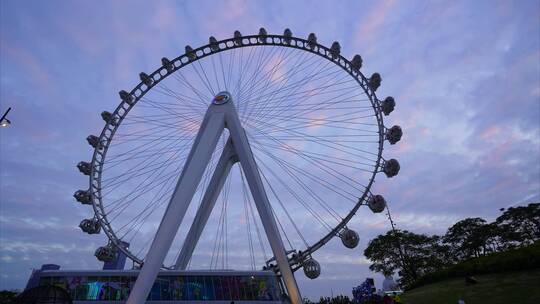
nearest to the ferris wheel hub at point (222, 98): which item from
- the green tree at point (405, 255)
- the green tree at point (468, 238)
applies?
the green tree at point (405, 255)

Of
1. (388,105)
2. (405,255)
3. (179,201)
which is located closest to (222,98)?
(179,201)

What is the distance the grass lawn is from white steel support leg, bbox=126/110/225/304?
21.8 m

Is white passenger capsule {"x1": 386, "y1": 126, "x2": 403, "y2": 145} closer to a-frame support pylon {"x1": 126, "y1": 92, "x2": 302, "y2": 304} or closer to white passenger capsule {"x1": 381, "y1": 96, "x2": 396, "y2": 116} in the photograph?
white passenger capsule {"x1": 381, "y1": 96, "x2": 396, "y2": 116}

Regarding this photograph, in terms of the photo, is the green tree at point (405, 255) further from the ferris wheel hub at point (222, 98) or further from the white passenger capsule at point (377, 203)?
the ferris wheel hub at point (222, 98)

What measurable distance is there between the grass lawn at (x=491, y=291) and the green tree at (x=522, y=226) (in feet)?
94.4

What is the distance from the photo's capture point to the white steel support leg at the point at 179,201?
21.6 metres

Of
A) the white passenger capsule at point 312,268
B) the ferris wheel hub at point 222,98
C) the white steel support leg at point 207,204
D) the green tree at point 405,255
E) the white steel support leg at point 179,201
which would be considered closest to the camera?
the white steel support leg at point 179,201

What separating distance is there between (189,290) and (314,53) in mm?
23722

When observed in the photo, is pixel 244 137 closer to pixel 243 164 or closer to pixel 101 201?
pixel 243 164

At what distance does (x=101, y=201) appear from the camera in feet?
105

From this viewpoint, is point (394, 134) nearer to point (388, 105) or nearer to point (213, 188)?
point (388, 105)

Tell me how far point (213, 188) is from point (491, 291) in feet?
75.9

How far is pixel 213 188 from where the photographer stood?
31438 mm

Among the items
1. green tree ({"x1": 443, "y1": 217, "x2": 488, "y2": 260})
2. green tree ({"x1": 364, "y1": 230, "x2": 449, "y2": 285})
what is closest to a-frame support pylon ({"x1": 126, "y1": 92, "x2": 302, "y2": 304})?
green tree ({"x1": 364, "y1": 230, "x2": 449, "y2": 285})
